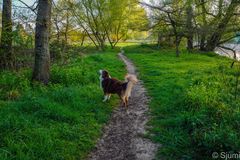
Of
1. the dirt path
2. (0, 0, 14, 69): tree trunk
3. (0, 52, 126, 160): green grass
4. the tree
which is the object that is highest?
the tree

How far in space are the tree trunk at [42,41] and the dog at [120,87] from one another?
222cm

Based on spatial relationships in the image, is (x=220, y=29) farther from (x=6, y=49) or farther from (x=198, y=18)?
(x=6, y=49)

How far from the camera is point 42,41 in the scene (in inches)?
448

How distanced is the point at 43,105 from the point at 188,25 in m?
23.1

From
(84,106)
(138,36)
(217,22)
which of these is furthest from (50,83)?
(138,36)

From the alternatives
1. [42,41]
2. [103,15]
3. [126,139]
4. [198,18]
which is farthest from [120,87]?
[103,15]

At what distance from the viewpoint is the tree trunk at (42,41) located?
1127 cm

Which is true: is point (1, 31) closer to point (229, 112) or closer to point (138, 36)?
point (229, 112)

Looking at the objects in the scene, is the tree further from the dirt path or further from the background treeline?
the dirt path

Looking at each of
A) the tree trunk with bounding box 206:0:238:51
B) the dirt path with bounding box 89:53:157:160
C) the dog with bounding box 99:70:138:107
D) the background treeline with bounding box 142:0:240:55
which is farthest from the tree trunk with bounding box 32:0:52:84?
the background treeline with bounding box 142:0:240:55

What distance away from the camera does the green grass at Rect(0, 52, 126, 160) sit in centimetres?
645

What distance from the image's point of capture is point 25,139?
665 centimetres

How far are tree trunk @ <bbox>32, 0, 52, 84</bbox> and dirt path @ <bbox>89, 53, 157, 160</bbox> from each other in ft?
10.8

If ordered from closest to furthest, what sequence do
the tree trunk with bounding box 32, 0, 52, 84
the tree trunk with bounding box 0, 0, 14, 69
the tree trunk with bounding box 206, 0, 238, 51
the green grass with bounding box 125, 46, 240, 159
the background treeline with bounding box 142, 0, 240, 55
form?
1. the green grass with bounding box 125, 46, 240, 159
2. the tree trunk with bounding box 32, 0, 52, 84
3. the tree trunk with bounding box 0, 0, 14, 69
4. the tree trunk with bounding box 206, 0, 238, 51
5. the background treeline with bounding box 142, 0, 240, 55
